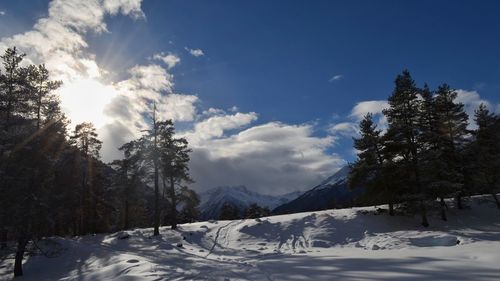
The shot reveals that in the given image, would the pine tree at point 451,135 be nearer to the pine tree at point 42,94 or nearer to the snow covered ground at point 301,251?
the snow covered ground at point 301,251

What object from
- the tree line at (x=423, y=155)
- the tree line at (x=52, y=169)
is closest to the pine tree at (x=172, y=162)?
the tree line at (x=52, y=169)

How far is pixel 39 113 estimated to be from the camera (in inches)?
1225

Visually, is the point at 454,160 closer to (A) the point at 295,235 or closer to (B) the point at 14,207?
(A) the point at 295,235

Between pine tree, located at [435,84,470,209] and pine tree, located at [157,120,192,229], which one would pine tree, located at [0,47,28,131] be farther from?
pine tree, located at [435,84,470,209]

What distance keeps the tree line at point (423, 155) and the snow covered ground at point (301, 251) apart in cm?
260

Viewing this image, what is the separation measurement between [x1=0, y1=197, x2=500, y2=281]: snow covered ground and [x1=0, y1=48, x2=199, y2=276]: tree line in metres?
3.30

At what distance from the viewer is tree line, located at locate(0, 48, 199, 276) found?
2181 centimetres

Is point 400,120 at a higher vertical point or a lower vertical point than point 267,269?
higher

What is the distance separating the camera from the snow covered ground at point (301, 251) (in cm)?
→ 1188

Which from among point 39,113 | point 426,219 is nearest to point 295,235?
point 426,219

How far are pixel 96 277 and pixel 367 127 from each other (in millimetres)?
28115

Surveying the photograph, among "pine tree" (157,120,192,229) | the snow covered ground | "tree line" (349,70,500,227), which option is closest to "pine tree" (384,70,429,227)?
"tree line" (349,70,500,227)

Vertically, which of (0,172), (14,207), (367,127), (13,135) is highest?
(367,127)

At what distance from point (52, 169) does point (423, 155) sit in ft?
94.9
